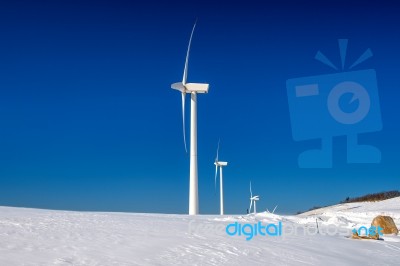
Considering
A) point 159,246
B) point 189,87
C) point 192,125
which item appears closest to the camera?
point 159,246

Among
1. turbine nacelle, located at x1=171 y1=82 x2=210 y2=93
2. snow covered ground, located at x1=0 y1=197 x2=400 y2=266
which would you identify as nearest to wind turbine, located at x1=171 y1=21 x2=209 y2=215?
turbine nacelle, located at x1=171 y1=82 x2=210 y2=93

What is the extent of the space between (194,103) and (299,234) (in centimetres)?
1489

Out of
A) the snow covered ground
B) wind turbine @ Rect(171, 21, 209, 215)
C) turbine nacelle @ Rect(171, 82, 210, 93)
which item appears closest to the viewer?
the snow covered ground

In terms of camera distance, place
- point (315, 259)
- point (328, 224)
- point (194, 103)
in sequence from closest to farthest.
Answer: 1. point (315, 259)
2. point (328, 224)
3. point (194, 103)

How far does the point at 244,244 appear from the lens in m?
10.0

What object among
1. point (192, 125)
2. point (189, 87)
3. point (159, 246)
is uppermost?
point (189, 87)

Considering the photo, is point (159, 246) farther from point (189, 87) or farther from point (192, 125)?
point (189, 87)

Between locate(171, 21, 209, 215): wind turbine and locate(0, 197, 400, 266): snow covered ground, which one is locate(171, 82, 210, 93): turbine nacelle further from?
locate(0, 197, 400, 266): snow covered ground

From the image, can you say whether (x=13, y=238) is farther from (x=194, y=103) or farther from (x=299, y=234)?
(x=194, y=103)

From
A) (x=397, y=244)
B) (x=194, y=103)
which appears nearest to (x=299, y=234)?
(x=397, y=244)

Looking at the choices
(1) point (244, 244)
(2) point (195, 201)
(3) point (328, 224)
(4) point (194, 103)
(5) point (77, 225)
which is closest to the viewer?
(1) point (244, 244)

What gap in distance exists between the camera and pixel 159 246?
881 cm

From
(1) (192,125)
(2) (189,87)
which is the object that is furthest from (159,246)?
(2) (189,87)

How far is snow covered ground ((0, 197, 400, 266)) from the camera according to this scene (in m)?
7.51
